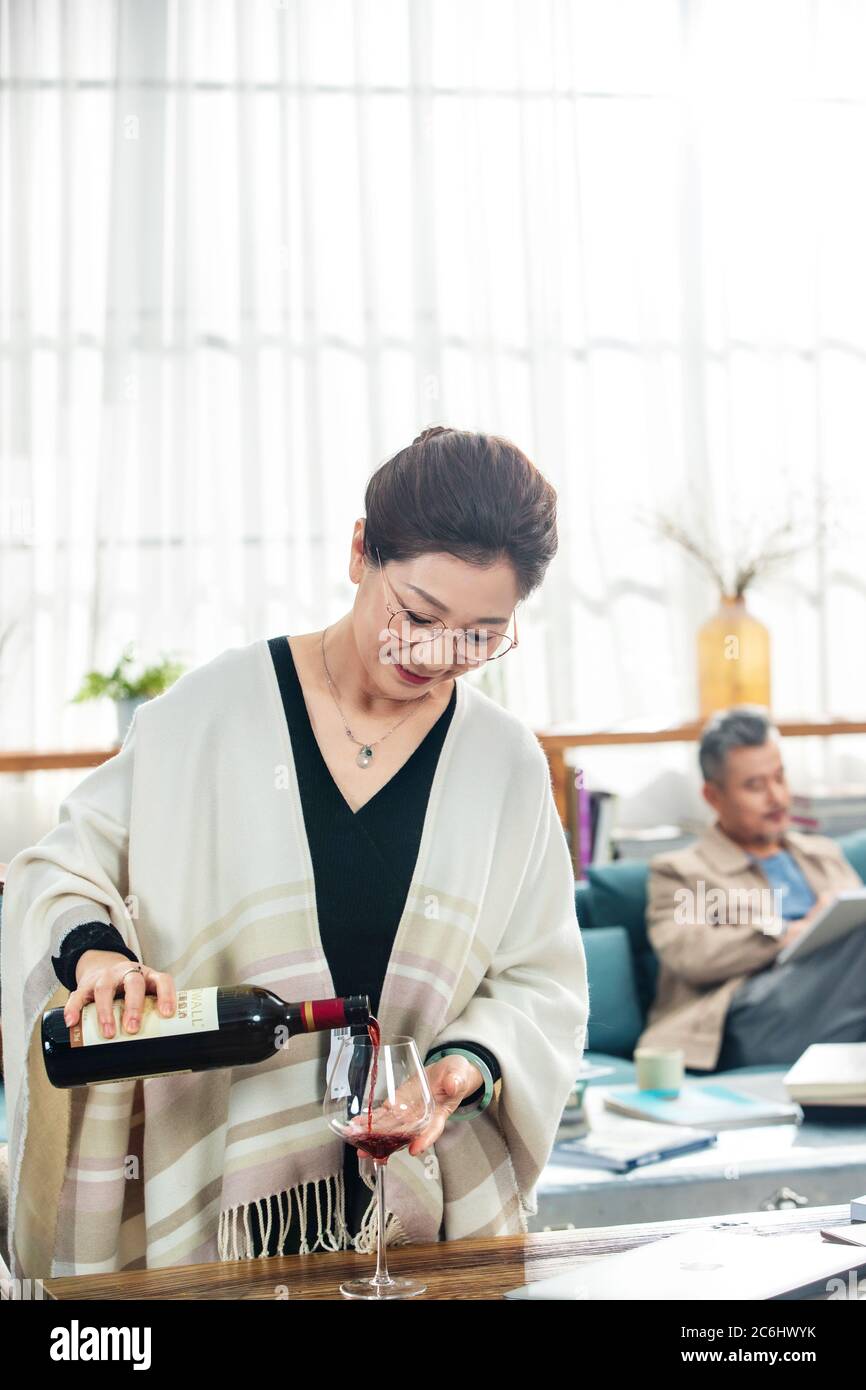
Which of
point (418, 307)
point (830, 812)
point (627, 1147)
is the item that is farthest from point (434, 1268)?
point (418, 307)

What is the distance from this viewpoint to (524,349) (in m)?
4.25

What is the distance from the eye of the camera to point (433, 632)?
134 centimetres

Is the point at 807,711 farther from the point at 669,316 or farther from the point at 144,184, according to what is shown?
the point at 144,184

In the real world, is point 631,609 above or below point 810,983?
above

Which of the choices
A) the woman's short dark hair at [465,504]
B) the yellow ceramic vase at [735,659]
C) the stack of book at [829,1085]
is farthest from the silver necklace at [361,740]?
the yellow ceramic vase at [735,659]

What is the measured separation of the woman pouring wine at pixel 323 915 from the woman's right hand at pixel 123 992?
115 millimetres

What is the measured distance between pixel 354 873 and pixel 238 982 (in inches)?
5.9

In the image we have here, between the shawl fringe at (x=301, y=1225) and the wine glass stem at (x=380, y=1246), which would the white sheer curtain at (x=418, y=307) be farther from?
the wine glass stem at (x=380, y=1246)

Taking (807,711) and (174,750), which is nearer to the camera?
(174,750)

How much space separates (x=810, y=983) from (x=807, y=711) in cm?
146

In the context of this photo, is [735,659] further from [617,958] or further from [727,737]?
[617,958]

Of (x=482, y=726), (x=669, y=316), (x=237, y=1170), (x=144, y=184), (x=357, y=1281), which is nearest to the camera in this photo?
(x=357, y=1281)

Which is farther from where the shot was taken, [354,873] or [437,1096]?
[354,873]
